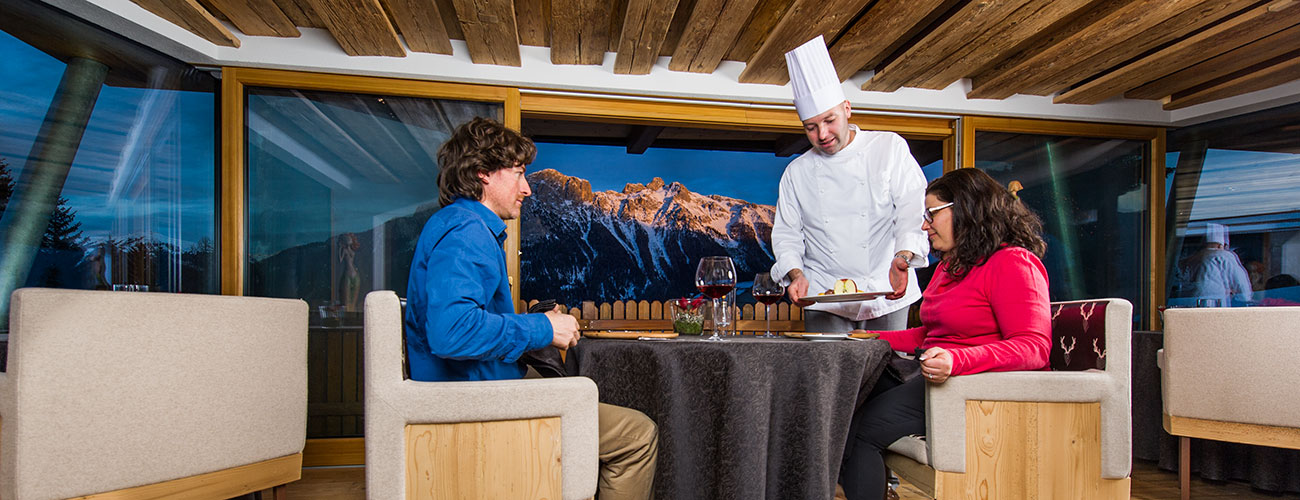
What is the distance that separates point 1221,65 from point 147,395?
4836 millimetres

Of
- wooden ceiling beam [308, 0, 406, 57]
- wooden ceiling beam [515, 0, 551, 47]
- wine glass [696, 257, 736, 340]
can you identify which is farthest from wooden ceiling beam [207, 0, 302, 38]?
wine glass [696, 257, 736, 340]

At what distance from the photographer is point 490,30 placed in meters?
3.24

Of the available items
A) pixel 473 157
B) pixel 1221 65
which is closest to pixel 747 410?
pixel 473 157

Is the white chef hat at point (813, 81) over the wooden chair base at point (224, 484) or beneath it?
over

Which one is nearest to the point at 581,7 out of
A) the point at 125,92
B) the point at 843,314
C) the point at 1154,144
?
the point at 843,314

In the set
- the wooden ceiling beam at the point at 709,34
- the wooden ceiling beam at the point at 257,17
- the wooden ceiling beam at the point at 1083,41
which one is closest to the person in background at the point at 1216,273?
the wooden ceiling beam at the point at 1083,41

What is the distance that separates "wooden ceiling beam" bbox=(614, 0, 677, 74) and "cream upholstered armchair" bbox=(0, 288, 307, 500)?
5.93 ft

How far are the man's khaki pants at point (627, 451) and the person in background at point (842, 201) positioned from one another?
3.51 feet

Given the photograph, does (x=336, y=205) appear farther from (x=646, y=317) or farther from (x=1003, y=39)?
(x=1003, y=39)

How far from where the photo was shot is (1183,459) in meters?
2.75

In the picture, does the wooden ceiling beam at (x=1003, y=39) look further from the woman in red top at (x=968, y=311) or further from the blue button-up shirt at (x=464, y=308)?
the blue button-up shirt at (x=464, y=308)

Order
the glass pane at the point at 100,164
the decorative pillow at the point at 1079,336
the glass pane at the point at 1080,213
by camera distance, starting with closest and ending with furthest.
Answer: the decorative pillow at the point at 1079,336 < the glass pane at the point at 100,164 < the glass pane at the point at 1080,213

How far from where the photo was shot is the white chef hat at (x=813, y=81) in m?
2.58

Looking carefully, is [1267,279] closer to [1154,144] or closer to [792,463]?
[1154,144]
